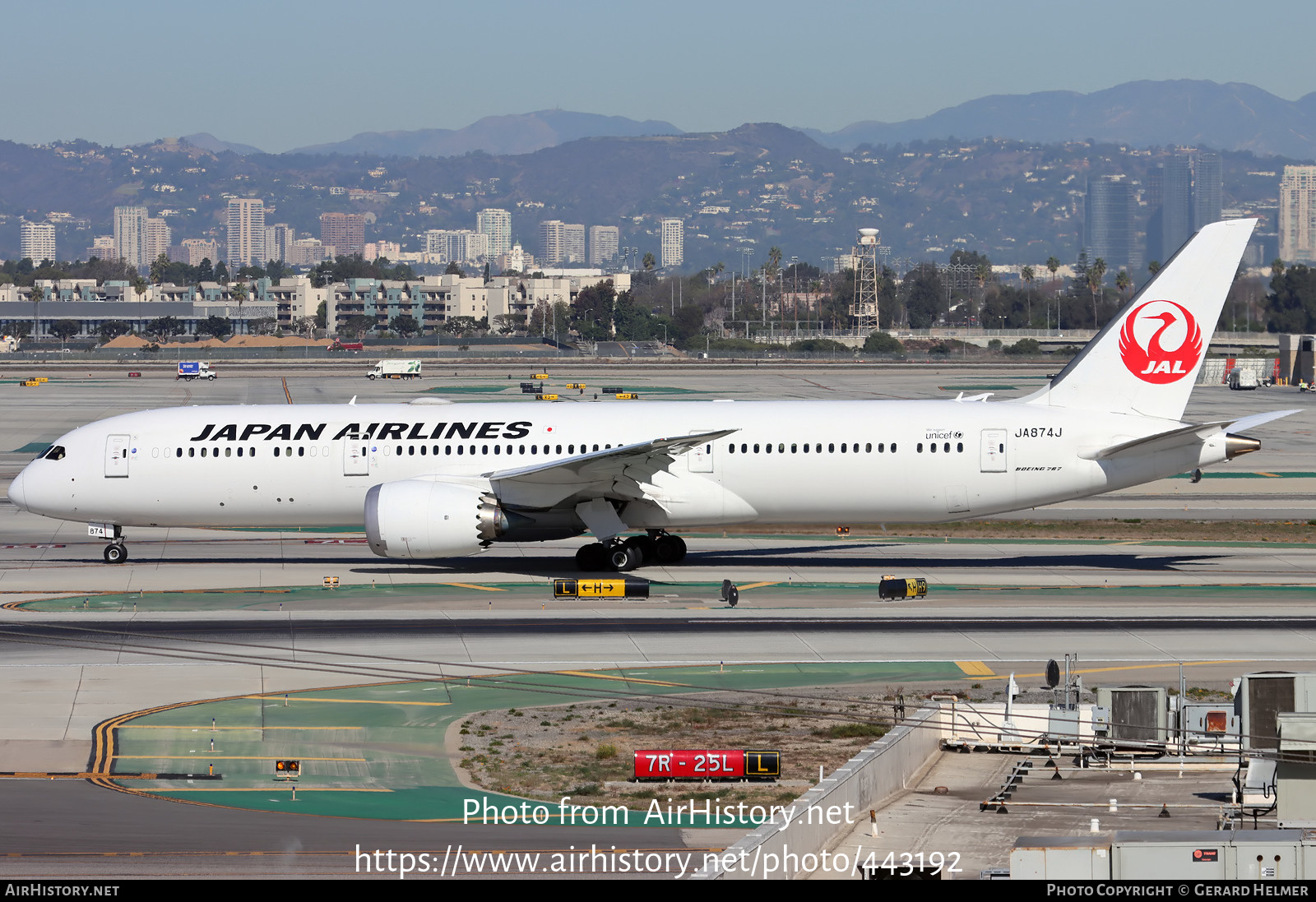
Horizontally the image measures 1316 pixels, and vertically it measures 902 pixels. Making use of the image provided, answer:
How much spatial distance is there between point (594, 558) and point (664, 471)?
3172mm

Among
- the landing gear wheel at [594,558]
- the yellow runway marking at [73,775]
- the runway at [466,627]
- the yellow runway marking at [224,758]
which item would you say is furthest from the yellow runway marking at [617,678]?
the landing gear wheel at [594,558]

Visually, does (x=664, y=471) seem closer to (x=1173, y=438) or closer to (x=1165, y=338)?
(x=1173, y=438)

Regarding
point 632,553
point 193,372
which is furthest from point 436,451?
point 193,372

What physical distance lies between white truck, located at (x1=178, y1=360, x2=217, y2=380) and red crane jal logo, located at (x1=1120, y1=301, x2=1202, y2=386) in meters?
110

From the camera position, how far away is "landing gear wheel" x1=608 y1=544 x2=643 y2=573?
40844mm

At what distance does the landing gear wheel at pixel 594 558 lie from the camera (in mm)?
41281

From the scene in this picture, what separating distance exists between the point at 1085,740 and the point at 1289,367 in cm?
12344

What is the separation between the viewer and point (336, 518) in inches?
1649

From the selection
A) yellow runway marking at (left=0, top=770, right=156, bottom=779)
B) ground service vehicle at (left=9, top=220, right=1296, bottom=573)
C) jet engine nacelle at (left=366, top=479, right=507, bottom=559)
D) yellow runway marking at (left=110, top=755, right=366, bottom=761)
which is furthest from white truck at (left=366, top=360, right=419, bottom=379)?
yellow runway marking at (left=0, top=770, right=156, bottom=779)

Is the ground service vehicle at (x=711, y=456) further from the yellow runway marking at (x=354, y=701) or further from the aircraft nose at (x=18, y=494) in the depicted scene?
the yellow runway marking at (x=354, y=701)

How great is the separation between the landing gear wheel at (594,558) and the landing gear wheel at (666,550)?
2141 mm

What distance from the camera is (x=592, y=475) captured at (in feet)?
131

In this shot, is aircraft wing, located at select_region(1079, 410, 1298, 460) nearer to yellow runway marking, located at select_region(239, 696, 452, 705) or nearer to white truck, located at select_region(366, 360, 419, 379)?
yellow runway marking, located at select_region(239, 696, 452, 705)
